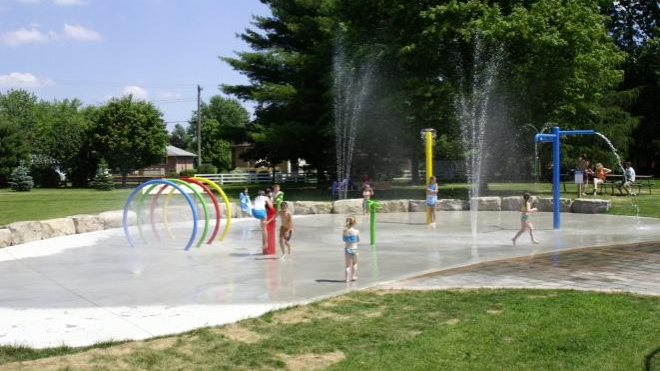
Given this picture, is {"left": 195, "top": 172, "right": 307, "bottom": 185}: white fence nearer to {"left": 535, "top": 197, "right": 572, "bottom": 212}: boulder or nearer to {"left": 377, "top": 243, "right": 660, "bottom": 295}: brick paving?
{"left": 535, "top": 197, "right": 572, "bottom": 212}: boulder

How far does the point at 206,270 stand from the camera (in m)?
12.0

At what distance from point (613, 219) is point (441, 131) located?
47.3 ft

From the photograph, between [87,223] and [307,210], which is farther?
[307,210]

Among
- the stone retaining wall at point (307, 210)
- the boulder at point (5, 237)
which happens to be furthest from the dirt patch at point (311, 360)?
the stone retaining wall at point (307, 210)

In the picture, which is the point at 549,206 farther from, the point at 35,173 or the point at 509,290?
the point at 35,173

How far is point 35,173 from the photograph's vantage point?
51.5 m

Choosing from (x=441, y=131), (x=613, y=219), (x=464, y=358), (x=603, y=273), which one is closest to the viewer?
(x=464, y=358)

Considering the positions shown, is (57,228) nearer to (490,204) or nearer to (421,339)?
(421,339)

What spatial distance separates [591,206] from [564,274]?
1218 centimetres

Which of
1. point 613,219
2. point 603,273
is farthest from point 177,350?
point 613,219

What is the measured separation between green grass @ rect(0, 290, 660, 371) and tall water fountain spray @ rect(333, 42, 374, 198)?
23001mm

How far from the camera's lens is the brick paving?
9.89 m

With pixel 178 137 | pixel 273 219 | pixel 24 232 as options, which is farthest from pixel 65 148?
pixel 178 137

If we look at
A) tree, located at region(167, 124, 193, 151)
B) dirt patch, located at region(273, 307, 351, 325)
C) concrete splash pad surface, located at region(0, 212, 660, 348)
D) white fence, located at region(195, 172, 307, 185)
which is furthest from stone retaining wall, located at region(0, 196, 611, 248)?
tree, located at region(167, 124, 193, 151)
